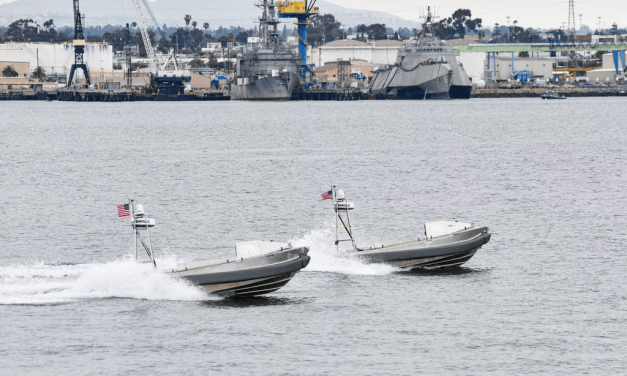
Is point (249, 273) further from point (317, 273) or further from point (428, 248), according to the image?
point (428, 248)

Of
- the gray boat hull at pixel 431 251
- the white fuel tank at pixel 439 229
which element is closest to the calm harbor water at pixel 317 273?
the gray boat hull at pixel 431 251

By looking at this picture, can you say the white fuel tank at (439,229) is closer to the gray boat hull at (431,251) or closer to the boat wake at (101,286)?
the gray boat hull at (431,251)

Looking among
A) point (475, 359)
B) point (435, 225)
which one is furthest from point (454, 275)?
point (475, 359)

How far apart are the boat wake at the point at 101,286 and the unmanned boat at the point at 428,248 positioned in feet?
26.0

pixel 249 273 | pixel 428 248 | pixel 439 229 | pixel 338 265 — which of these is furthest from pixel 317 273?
pixel 249 273

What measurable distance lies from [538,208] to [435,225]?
21.7 m

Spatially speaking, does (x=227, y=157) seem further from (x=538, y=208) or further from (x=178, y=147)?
(x=538, y=208)

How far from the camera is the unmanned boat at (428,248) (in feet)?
152

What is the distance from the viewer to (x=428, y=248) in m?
46.4

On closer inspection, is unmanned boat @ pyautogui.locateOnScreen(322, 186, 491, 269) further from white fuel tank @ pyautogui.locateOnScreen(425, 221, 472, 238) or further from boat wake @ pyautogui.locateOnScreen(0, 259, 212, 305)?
boat wake @ pyautogui.locateOnScreen(0, 259, 212, 305)

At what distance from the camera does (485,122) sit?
18125cm

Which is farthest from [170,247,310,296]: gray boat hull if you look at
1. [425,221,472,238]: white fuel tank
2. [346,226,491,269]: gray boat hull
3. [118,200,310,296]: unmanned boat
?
[425,221,472,238]: white fuel tank

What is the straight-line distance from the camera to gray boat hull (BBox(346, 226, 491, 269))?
46312 mm

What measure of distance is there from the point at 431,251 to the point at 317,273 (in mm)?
4577
